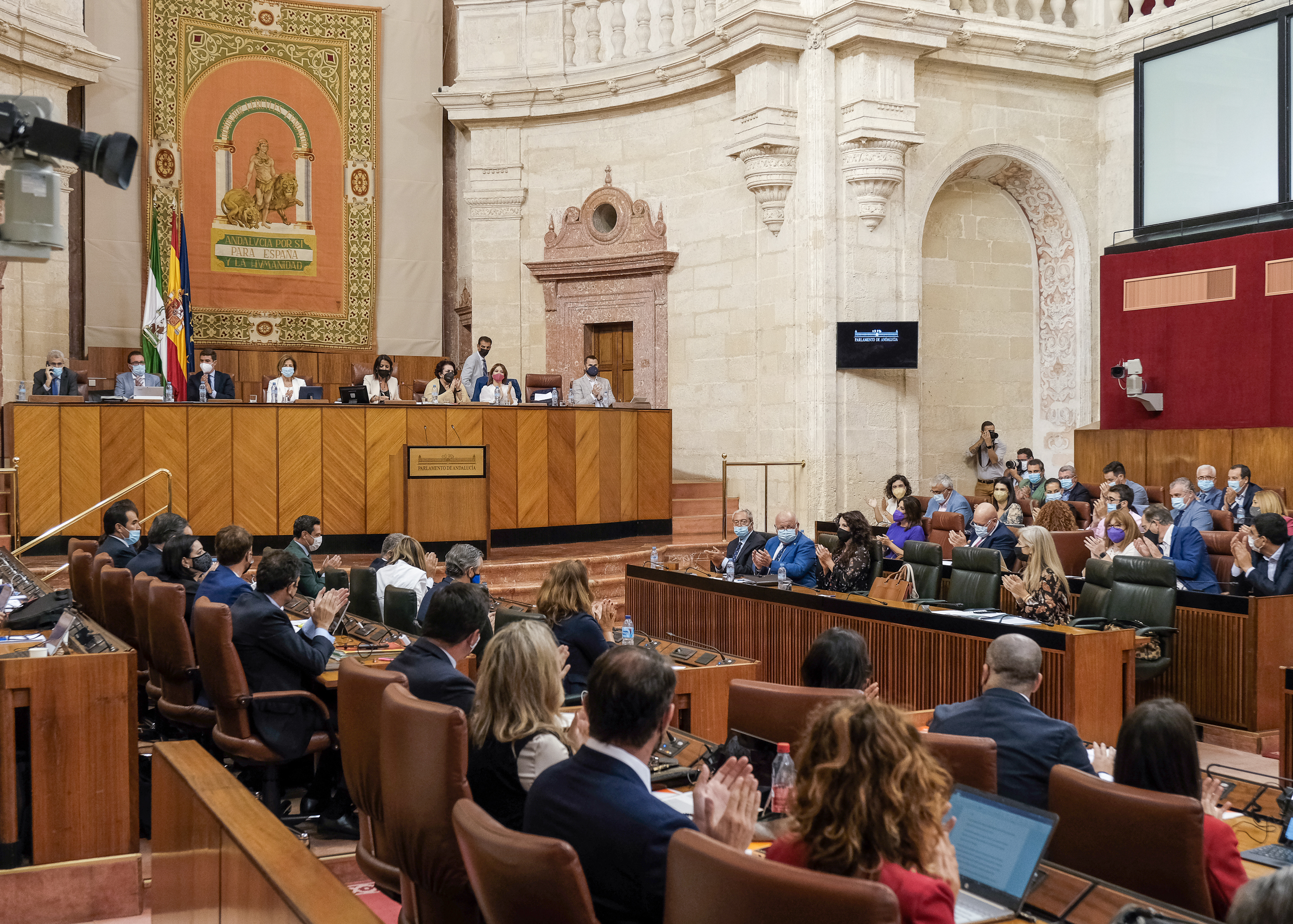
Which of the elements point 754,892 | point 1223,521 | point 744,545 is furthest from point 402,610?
point 1223,521

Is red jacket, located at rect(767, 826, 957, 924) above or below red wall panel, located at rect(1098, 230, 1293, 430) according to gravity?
below

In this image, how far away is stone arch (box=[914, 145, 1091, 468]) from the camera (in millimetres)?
13281

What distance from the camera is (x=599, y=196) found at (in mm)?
14758

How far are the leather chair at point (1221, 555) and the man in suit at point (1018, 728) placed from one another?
511 cm

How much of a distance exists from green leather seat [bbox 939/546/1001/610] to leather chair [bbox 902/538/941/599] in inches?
7.9

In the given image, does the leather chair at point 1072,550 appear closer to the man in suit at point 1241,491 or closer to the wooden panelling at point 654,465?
the man in suit at point 1241,491

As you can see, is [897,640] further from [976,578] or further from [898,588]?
[976,578]

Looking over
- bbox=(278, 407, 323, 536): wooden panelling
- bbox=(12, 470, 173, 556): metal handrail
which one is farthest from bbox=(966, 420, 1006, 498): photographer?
bbox=(12, 470, 173, 556): metal handrail

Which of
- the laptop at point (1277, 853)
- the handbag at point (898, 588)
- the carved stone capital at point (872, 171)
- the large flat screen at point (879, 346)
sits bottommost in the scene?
the laptop at point (1277, 853)

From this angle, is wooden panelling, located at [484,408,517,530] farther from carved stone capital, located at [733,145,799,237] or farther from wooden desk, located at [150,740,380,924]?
wooden desk, located at [150,740,380,924]

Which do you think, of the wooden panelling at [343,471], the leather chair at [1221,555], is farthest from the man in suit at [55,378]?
the leather chair at [1221,555]

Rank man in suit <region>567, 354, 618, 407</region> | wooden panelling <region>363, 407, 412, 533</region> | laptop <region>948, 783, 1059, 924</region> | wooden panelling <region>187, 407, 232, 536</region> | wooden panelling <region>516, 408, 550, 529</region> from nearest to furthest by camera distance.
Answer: laptop <region>948, 783, 1059, 924</region>, wooden panelling <region>187, 407, 232, 536</region>, wooden panelling <region>363, 407, 412, 533</region>, wooden panelling <region>516, 408, 550, 529</region>, man in suit <region>567, 354, 618, 407</region>

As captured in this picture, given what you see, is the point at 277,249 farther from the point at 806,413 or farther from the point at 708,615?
the point at 708,615

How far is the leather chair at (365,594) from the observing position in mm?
6789
